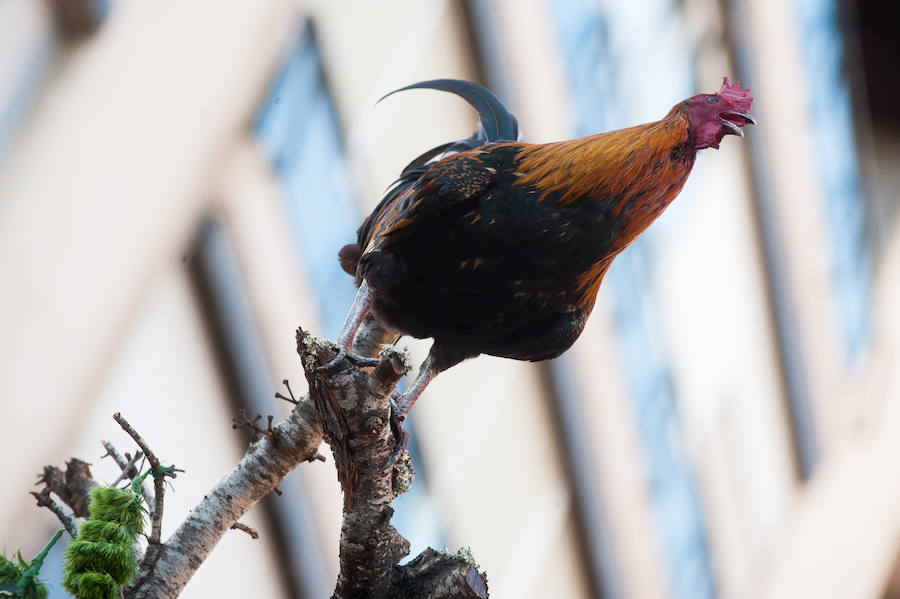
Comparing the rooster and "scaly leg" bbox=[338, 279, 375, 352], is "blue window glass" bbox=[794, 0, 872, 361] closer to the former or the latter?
the rooster

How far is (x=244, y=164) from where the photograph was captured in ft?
6.31

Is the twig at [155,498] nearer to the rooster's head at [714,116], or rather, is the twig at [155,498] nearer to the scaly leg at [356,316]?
the scaly leg at [356,316]

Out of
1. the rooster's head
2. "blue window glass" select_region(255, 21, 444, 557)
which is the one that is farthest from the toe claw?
"blue window glass" select_region(255, 21, 444, 557)

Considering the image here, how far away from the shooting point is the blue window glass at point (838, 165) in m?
3.70

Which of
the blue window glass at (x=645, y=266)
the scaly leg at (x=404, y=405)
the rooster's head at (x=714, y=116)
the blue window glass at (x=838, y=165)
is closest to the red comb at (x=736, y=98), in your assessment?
the rooster's head at (x=714, y=116)

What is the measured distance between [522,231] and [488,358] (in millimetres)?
1570

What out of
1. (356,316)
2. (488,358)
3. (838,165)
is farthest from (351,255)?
(838,165)

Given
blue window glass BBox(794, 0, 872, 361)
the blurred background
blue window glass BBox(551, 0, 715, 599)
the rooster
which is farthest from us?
blue window glass BBox(794, 0, 872, 361)

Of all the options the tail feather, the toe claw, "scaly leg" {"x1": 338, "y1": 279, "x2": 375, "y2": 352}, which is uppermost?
the tail feather

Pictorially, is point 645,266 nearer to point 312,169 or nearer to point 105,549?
point 312,169

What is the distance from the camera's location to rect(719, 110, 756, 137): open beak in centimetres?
114

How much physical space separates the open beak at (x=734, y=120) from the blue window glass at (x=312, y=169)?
3.59ft

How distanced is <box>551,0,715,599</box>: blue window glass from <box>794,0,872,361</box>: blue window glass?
3.09 ft

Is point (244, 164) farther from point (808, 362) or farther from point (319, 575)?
point (808, 362)
